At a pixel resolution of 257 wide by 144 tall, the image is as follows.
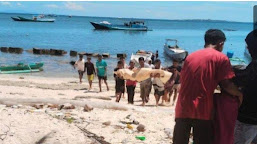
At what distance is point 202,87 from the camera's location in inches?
141

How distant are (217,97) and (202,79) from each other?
0.27m

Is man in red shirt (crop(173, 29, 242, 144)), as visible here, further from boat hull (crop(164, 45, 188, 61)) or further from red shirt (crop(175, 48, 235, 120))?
boat hull (crop(164, 45, 188, 61))

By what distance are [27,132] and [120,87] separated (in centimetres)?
574

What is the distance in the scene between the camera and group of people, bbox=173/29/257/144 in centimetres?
356

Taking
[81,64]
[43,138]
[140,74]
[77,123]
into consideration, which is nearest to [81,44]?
[81,64]

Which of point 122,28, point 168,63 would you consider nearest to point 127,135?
point 168,63

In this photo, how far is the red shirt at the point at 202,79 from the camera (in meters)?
3.55

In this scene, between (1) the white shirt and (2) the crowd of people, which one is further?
(1) the white shirt

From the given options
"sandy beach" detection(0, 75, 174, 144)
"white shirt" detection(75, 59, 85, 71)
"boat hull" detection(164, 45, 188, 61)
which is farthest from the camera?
"boat hull" detection(164, 45, 188, 61)

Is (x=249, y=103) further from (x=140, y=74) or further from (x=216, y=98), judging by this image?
(x=140, y=74)

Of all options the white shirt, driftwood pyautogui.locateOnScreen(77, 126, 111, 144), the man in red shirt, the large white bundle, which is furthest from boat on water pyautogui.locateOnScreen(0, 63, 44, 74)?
the man in red shirt

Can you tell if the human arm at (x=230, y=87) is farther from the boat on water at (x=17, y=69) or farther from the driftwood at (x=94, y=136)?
the boat on water at (x=17, y=69)

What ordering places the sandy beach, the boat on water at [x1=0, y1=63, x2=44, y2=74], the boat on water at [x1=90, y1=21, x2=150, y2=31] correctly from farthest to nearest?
1. the boat on water at [x1=90, y1=21, x2=150, y2=31]
2. the boat on water at [x1=0, y1=63, x2=44, y2=74]
3. the sandy beach

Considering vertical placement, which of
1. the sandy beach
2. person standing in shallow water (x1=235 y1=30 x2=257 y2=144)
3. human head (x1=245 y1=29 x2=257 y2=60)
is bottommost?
the sandy beach
